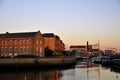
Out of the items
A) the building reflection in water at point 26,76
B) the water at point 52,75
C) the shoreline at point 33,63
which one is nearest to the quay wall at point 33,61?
the shoreline at point 33,63

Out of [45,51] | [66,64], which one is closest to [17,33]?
[45,51]

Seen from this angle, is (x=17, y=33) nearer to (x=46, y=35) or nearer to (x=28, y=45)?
(x=28, y=45)

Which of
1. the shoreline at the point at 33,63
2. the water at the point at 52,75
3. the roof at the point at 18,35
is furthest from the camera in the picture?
the roof at the point at 18,35

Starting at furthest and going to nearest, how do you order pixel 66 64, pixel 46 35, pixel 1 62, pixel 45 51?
1. pixel 46 35
2. pixel 45 51
3. pixel 66 64
4. pixel 1 62

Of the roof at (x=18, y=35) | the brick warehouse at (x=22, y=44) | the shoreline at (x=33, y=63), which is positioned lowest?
the shoreline at (x=33, y=63)

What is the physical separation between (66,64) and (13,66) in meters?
24.0

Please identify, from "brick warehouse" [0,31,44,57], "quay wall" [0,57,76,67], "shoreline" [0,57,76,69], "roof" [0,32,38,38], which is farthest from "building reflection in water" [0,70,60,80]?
"roof" [0,32,38,38]

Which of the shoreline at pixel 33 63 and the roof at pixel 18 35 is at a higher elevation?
the roof at pixel 18 35

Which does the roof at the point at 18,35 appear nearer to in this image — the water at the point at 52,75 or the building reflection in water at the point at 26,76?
the water at the point at 52,75

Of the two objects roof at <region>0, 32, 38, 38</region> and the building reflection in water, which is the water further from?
roof at <region>0, 32, 38, 38</region>

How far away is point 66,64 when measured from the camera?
7306 centimetres

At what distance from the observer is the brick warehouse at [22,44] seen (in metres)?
73.2

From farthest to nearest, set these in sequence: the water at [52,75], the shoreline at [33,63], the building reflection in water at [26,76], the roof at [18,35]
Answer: the roof at [18,35] < the shoreline at [33,63] < the water at [52,75] < the building reflection in water at [26,76]

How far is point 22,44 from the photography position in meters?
73.6
